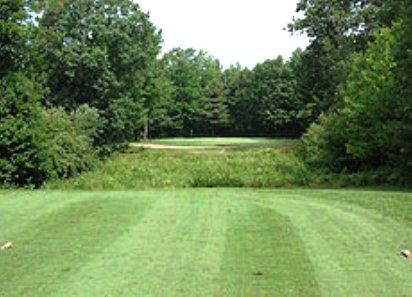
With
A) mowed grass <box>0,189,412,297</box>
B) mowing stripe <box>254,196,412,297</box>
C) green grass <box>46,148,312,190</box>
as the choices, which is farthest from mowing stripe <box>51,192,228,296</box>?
green grass <box>46,148,312,190</box>

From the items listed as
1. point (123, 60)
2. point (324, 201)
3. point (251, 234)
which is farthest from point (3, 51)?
point (251, 234)

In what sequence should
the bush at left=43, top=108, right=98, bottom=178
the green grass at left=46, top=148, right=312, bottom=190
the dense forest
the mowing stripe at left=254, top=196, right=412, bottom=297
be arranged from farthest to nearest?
the bush at left=43, top=108, right=98, bottom=178, the green grass at left=46, top=148, right=312, bottom=190, the dense forest, the mowing stripe at left=254, top=196, right=412, bottom=297

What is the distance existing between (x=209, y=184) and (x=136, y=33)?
16.2m

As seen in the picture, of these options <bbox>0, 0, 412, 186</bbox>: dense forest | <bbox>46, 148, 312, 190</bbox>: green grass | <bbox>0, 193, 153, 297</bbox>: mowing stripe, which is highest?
<bbox>0, 0, 412, 186</bbox>: dense forest

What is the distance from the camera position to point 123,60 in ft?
102

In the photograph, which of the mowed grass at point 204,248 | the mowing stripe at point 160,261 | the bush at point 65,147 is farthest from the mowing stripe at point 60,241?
the bush at point 65,147

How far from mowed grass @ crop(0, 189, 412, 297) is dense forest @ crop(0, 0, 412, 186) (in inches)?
350

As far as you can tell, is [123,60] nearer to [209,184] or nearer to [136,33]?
[136,33]

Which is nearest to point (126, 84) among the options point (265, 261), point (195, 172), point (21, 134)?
point (195, 172)

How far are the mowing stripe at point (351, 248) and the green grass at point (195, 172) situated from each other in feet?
34.7

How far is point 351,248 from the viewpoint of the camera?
5625 millimetres

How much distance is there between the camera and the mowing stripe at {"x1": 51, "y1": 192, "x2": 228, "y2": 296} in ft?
14.3

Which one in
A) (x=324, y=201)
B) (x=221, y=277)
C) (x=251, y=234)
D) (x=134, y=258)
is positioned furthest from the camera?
(x=324, y=201)

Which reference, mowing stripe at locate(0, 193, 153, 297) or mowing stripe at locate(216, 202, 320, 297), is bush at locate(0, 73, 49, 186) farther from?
mowing stripe at locate(216, 202, 320, 297)
